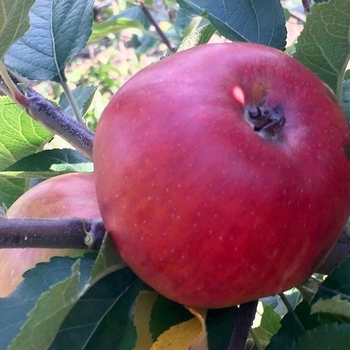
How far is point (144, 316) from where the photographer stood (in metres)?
0.56

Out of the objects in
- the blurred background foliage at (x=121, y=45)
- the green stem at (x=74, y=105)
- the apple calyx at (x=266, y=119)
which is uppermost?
the apple calyx at (x=266, y=119)

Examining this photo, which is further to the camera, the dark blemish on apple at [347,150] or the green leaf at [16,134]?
the green leaf at [16,134]

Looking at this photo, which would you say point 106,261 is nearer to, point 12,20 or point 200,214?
point 200,214

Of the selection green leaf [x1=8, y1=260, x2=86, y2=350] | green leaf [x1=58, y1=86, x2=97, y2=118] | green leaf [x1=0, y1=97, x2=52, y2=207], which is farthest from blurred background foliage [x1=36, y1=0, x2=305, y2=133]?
green leaf [x1=8, y1=260, x2=86, y2=350]

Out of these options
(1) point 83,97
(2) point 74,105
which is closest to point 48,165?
(2) point 74,105

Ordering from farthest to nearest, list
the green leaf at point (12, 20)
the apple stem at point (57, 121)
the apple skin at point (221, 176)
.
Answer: the apple stem at point (57, 121)
the green leaf at point (12, 20)
the apple skin at point (221, 176)

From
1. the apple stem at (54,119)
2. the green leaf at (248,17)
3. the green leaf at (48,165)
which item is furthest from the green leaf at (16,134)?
the green leaf at (248,17)

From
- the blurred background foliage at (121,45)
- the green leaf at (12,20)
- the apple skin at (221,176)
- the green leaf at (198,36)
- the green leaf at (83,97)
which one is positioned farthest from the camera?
the blurred background foliage at (121,45)

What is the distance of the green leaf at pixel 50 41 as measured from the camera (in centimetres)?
81

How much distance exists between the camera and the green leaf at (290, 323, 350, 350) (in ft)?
1.59

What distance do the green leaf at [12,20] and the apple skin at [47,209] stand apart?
159 mm

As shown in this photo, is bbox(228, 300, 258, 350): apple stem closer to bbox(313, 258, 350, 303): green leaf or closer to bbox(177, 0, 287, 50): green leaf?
bbox(313, 258, 350, 303): green leaf

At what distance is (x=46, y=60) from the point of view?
83 cm

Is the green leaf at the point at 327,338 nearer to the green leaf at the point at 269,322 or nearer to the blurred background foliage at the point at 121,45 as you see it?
the green leaf at the point at 269,322
